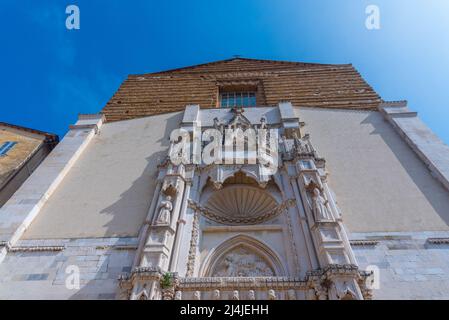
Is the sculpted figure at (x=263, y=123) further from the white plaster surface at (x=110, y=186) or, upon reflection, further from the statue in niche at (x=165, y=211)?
the statue in niche at (x=165, y=211)

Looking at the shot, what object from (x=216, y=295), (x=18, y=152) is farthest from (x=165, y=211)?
(x=18, y=152)

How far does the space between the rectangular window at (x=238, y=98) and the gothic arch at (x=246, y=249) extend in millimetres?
9985

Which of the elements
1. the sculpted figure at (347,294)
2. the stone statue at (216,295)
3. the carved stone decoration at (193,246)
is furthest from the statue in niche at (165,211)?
the sculpted figure at (347,294)

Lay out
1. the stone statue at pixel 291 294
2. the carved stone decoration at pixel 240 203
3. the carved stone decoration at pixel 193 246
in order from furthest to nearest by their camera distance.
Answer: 1. the carved stone decoration at pixel 240 203
2. the carved stone decoration at pixel 193 246
3. the stone statue at pixel 291 294

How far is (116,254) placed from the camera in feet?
27.7

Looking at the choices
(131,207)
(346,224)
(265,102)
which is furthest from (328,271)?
(265,102)

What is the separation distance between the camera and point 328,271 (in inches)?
266

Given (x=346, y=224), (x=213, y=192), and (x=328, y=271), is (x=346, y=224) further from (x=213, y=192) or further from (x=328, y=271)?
(x=213, y=192)

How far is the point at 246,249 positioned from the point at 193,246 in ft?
4.94

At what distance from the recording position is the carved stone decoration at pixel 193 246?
8.00 metres

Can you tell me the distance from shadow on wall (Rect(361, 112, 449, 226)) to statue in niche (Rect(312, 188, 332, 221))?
253 cm

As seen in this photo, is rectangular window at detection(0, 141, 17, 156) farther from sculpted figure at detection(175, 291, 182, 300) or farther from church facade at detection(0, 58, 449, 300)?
sculpted figure at detection(175, 291, 182, 300)

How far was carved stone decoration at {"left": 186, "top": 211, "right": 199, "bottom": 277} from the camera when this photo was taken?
8.00 metres

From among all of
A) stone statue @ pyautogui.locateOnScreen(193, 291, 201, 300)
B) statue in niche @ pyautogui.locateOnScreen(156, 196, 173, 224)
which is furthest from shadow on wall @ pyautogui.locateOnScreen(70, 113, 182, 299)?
stone statue @ pyautogui.locateOnScreen(193, 291, 201, 300)
